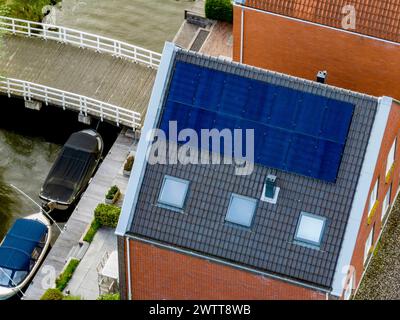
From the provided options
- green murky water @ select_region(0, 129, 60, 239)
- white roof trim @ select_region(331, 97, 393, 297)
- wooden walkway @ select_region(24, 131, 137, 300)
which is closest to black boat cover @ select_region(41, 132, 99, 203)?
wooden walkway @ select_region(24, 131, 137, 300)

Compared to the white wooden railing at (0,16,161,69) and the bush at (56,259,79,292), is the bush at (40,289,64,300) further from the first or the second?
the white wooden railing at (0,16,161,69)

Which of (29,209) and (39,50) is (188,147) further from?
(39,50)

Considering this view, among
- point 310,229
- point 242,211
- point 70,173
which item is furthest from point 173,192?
point 70,173

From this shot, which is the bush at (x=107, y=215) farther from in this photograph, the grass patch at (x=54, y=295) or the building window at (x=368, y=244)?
the building window at (x=368, y=244)

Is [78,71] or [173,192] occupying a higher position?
[173,192]

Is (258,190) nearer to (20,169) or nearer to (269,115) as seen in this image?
(269,115)

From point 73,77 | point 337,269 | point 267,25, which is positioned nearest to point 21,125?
point 73,77
